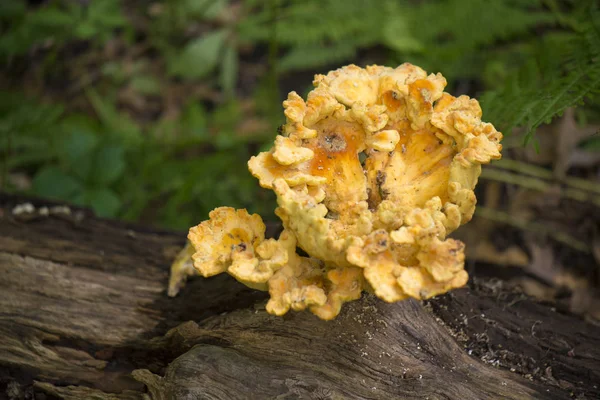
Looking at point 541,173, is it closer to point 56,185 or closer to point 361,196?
point 361,196

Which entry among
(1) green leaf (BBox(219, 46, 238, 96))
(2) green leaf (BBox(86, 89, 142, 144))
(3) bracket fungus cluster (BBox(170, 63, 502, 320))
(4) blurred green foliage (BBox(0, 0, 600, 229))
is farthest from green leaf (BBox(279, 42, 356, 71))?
(3) bracket fungus cluster (BBox(170, 63, 502, 320))

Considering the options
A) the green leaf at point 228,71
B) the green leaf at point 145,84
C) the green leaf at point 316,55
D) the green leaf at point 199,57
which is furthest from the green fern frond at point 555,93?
the green leaf at point 145,84

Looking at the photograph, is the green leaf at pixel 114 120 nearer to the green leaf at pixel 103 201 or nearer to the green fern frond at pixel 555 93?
the green leaf at pixel 103 201

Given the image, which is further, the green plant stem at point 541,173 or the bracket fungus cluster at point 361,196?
the green plant stem at point 541,173

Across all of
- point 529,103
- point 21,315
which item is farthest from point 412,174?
point 21,315

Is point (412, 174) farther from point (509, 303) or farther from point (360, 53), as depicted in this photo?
point (360, 53)

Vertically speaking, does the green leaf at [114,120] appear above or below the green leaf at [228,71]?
below
